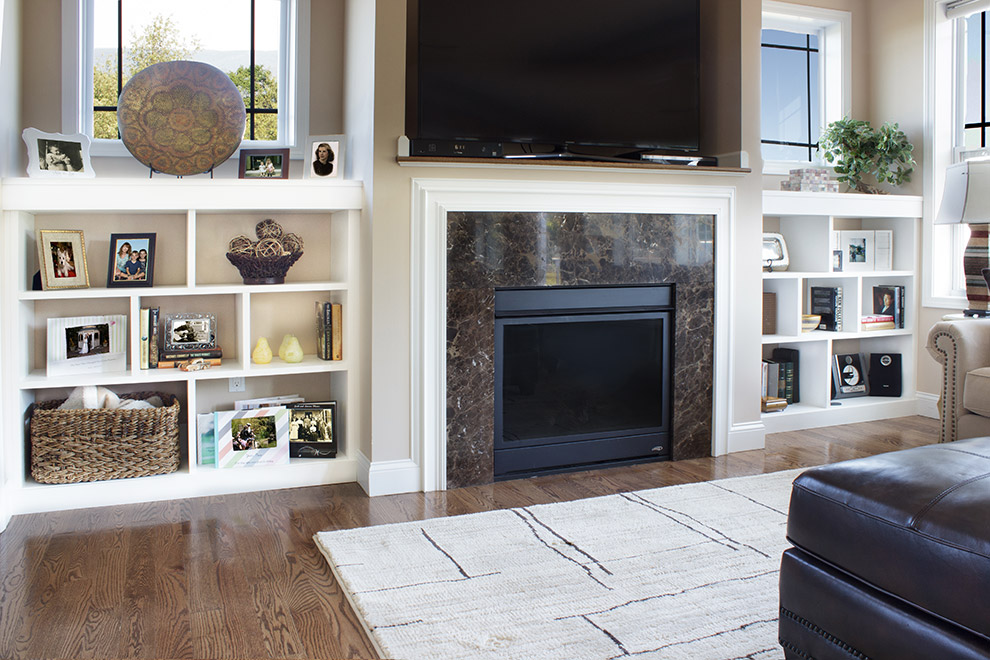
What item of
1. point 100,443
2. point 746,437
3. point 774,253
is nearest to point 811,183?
point 774,253

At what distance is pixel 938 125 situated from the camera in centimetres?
450

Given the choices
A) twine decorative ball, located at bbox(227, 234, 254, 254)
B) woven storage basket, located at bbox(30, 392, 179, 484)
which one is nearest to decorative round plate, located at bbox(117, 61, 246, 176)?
twine decorative ball, located at bbox(227, 234, 254, 254)

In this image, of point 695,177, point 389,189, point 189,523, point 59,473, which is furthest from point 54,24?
point 695,177

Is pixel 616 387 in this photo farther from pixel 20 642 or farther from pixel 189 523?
pixel 20 642

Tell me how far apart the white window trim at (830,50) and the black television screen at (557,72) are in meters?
1.32

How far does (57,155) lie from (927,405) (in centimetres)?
455

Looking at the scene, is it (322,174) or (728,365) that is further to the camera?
(728,365)

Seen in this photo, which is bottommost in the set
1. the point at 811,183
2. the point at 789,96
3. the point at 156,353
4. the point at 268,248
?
the point at 156,353

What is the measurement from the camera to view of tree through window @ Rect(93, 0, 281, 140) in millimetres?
3342

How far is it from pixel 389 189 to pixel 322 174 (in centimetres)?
42

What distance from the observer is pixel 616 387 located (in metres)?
3.54

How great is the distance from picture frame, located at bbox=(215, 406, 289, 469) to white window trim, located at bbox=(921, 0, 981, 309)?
3.66 metres

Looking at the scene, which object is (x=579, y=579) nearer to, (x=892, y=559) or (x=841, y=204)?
(x=892, y=559)

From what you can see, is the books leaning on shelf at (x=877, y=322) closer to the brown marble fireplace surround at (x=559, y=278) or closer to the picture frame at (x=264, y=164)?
the brown marble fireplace surround at (x=559, y=278)
